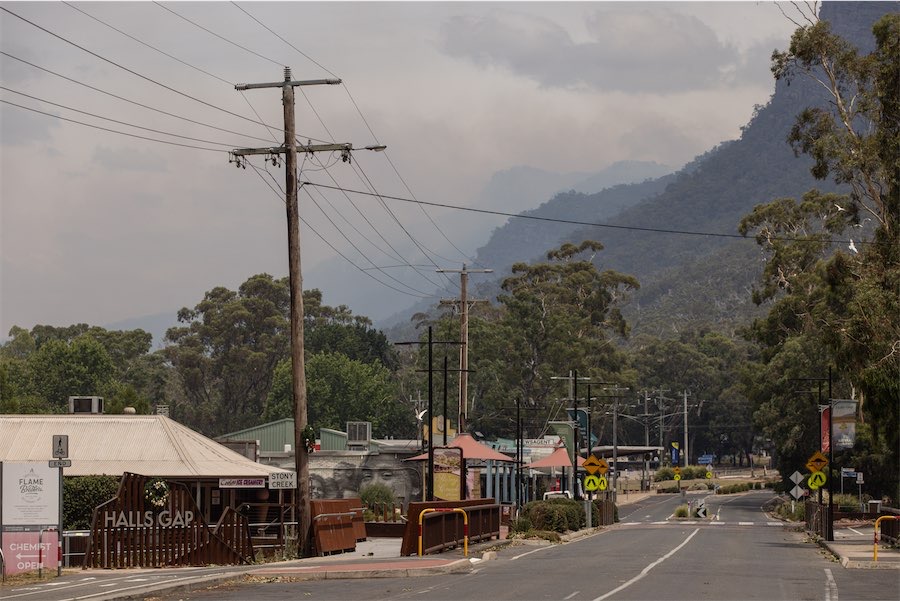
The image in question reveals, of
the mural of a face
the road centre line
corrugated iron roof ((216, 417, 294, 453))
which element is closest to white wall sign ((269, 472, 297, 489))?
the road centre line

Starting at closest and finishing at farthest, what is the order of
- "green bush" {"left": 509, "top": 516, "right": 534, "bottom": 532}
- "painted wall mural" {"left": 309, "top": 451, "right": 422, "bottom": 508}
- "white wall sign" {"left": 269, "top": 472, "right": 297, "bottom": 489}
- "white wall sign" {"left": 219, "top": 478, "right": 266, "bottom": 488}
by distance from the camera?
1. "white wall sign" {"left": 269, "top": 472, "right": 297, "bottom": 489}
2. "white wall sign" {"left": 219, "top": 478, "right": 266, "bottom": 488}
3. "green bush" {"left": 509, "top": 516, "right": 534, "bottom": 532}
4. "painted wall mural" {"left": 309, "top": 451, "right": 422, "bottom": 508}

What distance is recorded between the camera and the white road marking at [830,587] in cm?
2283

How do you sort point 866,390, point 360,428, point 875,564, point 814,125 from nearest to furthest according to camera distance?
point 875,564 < point 866,390 < point 814,125 < point 360,428

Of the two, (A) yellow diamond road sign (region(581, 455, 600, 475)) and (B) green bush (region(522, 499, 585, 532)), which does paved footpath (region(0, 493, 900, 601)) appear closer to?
(B) green bush (region(522, 499, 585, 532))

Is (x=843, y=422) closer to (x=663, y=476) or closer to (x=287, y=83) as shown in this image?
(x=287, y=83)

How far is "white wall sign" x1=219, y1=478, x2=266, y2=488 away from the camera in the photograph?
3644 centimetres

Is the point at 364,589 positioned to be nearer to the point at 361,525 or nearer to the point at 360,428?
the point at 361,525

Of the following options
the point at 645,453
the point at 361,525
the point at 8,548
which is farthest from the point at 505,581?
the point at 645,453

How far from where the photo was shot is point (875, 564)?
3222 centimetres

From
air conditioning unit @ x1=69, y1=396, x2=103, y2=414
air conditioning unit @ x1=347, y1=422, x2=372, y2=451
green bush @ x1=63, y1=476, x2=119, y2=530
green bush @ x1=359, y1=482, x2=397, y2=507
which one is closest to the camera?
green bush @ x1=63, y1=476, x2=119, y2=530

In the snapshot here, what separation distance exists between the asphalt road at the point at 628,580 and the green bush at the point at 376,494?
20.7m

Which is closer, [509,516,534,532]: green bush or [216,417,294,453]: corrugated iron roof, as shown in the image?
[509,516,534,532]: green bush

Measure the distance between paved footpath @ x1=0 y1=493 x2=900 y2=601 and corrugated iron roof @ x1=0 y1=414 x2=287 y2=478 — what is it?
682 centimetres

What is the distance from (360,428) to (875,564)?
5498 centimetres
